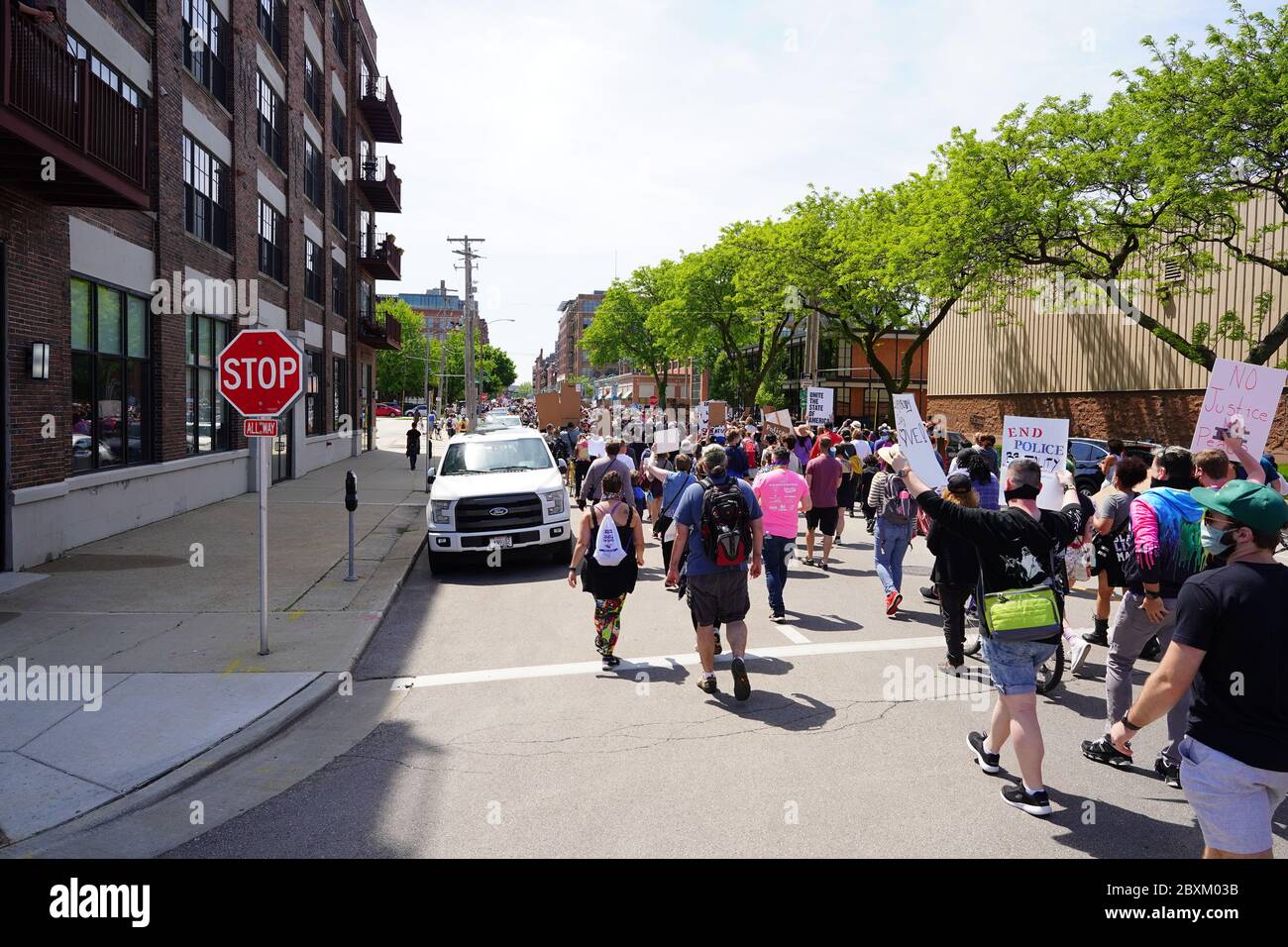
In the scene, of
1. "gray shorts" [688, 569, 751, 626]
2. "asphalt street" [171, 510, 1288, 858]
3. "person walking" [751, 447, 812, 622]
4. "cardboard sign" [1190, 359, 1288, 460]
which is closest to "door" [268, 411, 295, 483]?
"asphalt street" [171, 510, 1288, 858]

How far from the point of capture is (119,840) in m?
4.49

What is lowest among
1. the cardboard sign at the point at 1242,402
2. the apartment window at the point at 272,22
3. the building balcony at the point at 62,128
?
the cardboard sign at the point at 1242,402

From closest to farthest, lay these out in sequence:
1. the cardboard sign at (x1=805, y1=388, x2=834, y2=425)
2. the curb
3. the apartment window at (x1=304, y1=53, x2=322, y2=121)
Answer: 1. the curb
2. the cardboard sign at (x1=805, y1=388, x2=834, y2=425)
3. the apartment window at (x1=304, y1=53, x2=322, y2=121)

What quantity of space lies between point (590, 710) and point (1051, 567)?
10.7ft

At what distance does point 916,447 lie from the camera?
21.7 ft

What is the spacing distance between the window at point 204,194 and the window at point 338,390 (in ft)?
39.3

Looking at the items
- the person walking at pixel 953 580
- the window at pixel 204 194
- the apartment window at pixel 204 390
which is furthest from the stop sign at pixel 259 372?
the window at pixel 204 194

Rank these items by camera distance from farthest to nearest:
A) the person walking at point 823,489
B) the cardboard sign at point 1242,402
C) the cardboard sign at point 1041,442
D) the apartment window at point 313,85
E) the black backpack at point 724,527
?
1. the apartment window at point 313,85
2. the person walking at point 823,489
3. the cardboard sign at point 1041,442
4. the cardboard sign at point 1242,402
5. the black backpack at point 724,527

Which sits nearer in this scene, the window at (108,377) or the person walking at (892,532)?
the person walking at (892,532)

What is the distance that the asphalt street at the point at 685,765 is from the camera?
435 cm

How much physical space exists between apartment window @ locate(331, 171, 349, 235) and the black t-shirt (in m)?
31.6

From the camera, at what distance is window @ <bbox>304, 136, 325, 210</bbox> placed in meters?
26.8

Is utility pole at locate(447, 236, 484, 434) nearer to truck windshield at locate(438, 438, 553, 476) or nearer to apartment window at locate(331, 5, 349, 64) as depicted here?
apartment window at locate(331, 5, 349, 64)

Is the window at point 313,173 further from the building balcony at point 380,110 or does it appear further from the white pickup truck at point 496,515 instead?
the white pickup truck at point 496,515
